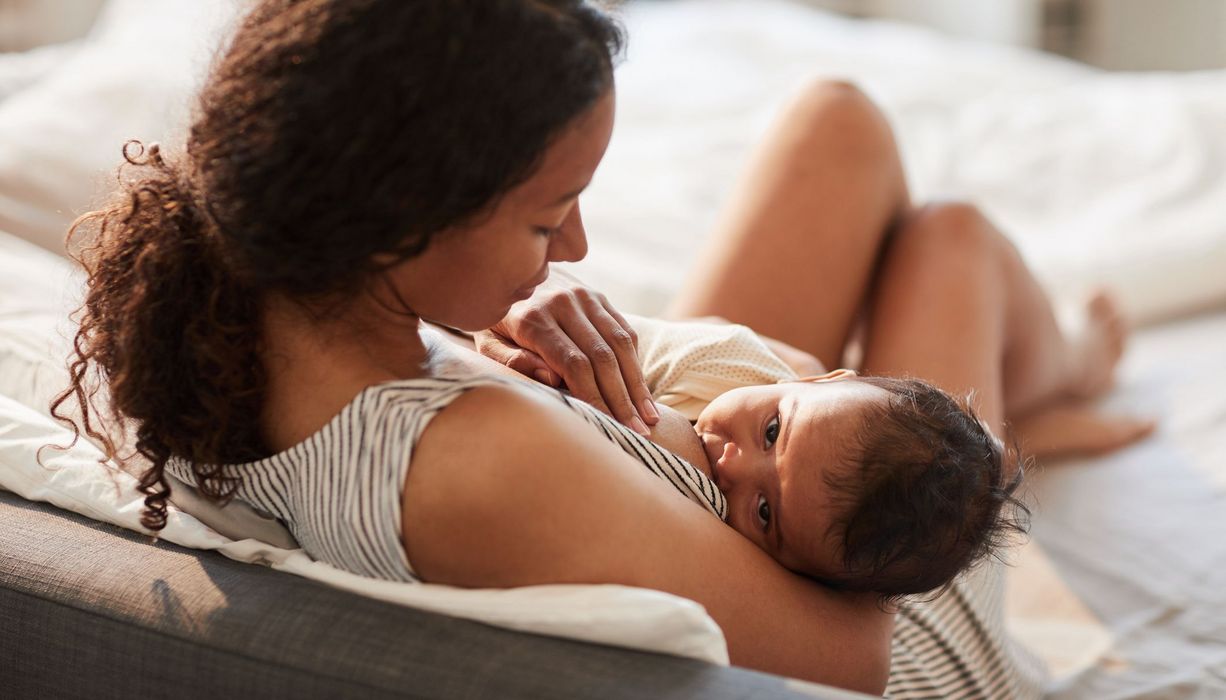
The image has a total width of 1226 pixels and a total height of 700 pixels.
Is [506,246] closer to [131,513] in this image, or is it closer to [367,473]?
[367,473]

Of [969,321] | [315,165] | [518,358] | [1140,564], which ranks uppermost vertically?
[315,165]

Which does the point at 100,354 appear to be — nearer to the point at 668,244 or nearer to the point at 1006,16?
the point at 668,244

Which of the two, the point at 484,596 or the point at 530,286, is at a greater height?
the point at 530,286

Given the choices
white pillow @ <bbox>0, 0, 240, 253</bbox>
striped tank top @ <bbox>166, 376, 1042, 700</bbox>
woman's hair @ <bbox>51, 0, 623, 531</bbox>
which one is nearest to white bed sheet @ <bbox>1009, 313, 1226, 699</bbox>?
striped tank top @ <bbox>166, 376, 1042, 700</bbox>

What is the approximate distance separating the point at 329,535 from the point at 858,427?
0.46 metres

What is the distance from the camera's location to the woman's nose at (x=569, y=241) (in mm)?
959

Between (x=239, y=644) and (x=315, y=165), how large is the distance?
35 cm

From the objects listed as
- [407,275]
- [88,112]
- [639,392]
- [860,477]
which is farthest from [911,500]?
[88,112]

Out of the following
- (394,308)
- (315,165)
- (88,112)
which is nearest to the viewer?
(315,165)

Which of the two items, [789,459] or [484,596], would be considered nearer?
[484,596]

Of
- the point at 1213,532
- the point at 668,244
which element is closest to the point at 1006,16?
the point at 668,244

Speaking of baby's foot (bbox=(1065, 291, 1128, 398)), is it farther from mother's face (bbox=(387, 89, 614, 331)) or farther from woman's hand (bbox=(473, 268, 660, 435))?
mother's face (bbox=(387, 89, 614, 331))

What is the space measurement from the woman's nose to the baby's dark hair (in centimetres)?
30

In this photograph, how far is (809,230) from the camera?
5.13 feet
